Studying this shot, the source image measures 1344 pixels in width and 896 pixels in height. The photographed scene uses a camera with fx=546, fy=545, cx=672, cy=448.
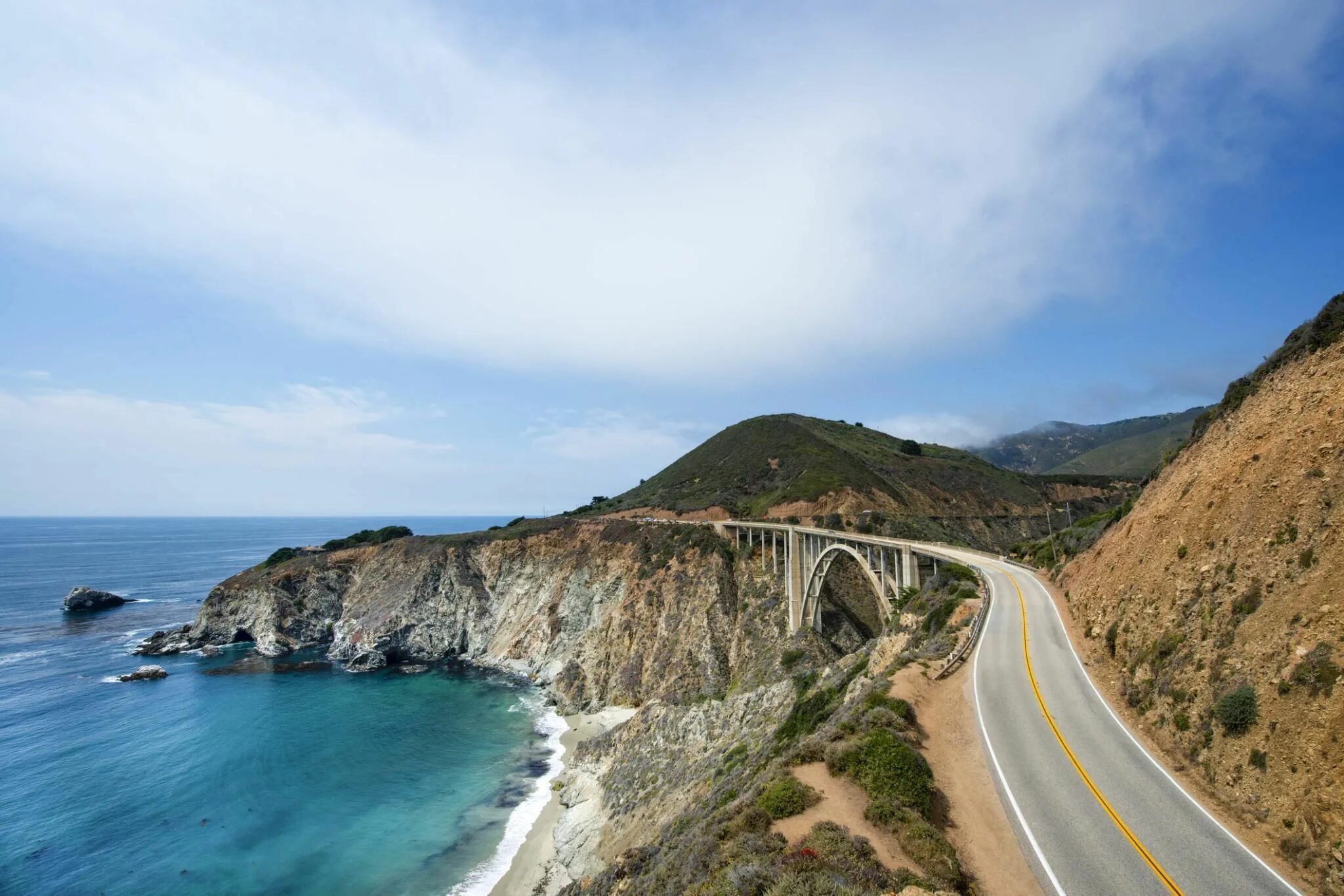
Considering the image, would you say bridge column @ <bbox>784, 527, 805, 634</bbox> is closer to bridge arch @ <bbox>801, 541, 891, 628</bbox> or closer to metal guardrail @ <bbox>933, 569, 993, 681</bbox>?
bridge arch @ <bbox>801, 541, 891, 628</bbox>

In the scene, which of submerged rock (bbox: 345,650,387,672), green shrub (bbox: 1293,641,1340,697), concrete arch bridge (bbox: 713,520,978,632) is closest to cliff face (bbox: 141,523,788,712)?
submerged rock (bbox: 345,650,387,672)

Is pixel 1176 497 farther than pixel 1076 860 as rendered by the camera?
Yes

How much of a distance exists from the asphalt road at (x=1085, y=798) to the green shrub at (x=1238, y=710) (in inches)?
86.4

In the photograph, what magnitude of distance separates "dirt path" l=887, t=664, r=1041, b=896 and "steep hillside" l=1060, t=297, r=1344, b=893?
530 centimetres

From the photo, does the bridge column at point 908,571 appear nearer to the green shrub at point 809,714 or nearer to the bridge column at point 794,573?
the green shrub at point 809,714

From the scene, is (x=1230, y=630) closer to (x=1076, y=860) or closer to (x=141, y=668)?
(x=1076, y=860)

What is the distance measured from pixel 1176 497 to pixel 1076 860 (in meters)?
20.6

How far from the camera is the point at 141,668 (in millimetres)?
66562

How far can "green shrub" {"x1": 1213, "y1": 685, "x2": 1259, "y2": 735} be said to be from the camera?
14727 mm

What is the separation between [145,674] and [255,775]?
38.2 metres

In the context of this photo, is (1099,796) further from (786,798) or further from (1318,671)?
(786,798)

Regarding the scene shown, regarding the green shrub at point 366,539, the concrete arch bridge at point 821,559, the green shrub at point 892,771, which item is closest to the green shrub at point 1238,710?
the green shrub at point 892,771

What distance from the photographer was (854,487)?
285 feet

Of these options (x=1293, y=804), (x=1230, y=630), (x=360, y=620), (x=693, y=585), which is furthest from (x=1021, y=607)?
(x=360, y=620)
